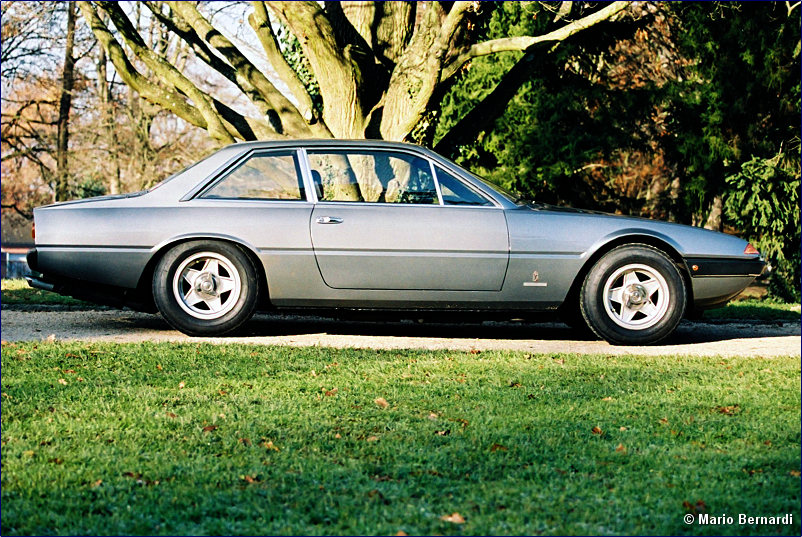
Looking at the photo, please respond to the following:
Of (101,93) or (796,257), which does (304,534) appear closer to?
(796,257)

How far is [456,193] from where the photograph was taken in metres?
7.61

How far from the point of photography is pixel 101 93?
2981cm

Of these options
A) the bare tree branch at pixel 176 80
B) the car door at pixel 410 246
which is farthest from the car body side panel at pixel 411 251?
the bare tree branch at pixel 176 80

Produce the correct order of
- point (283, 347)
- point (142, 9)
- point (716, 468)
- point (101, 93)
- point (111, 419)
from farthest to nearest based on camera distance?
point (101, 93), point (142, 9), point (283, 347), point (111, 419), point (716, 468)

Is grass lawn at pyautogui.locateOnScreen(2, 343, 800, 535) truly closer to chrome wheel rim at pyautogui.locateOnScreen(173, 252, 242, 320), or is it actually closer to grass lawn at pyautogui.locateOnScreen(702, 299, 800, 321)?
chrome wheel rim at pyautogui.locateOnScreen(173, 252, 242, 320)

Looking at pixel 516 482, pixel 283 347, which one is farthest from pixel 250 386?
pixel 516 482

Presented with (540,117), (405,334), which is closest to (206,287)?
(405,334)

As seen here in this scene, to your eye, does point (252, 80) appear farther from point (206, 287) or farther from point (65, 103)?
point (65, 103)

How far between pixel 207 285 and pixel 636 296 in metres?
3.46

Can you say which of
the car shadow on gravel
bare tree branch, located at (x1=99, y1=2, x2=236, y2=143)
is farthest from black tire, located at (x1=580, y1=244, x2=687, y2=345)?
bare tree branch, located at (x1=99, y1=2, x2=236, y2=143)

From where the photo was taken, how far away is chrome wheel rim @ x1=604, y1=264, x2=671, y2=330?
7516 millimetres

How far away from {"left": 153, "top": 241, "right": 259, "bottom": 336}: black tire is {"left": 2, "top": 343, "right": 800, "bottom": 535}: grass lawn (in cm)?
102

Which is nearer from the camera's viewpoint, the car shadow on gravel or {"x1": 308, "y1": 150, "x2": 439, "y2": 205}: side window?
{"x1": 308, "y1": 150, "x2": 439, "y2": 205}: side window

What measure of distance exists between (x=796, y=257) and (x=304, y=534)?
14786 millimetres
